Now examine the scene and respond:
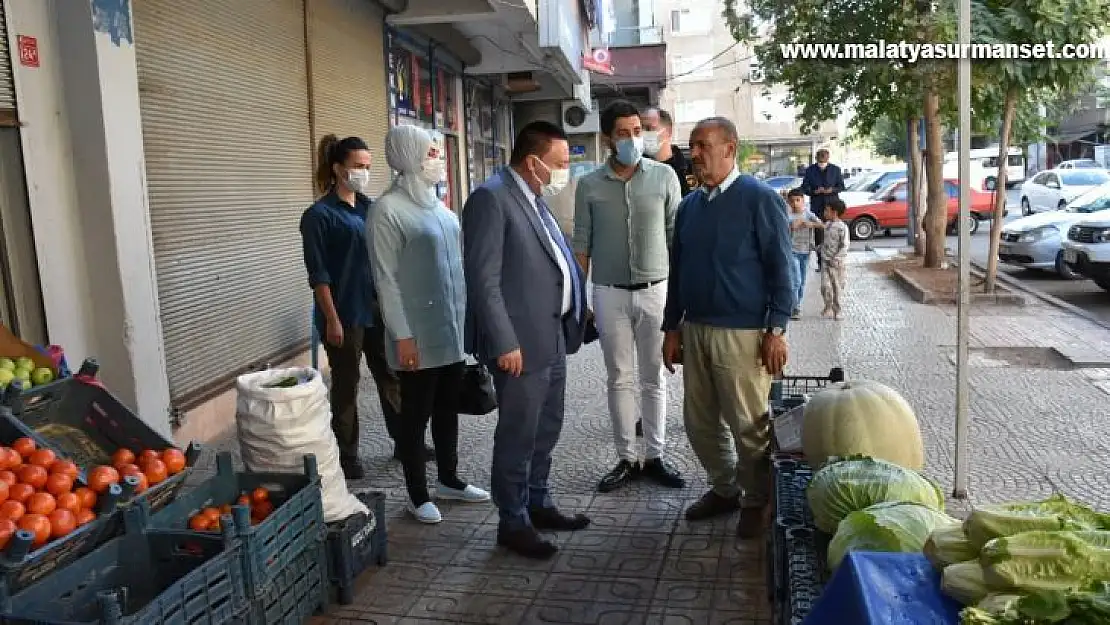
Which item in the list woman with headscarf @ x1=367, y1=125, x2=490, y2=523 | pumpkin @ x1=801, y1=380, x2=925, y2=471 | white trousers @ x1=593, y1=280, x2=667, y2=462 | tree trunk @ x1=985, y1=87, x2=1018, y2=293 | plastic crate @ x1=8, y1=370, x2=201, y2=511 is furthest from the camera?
tree trunk @ x1=985, y1=87, x2=1018, y2=293

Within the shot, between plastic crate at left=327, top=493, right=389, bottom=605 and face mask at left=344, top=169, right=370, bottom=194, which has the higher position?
face mask at left=344, top=169, right=370, bottom=194

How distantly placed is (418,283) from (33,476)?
1.85 metres

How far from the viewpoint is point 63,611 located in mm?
2707

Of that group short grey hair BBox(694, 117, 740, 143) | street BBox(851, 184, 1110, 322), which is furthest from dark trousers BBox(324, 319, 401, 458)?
street BBox(851, 184, 1110, 322)

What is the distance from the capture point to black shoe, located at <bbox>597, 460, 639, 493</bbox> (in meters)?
4.88

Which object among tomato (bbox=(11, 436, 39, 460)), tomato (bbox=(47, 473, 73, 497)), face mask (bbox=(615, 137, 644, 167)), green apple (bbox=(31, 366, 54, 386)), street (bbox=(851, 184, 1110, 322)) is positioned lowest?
street (bbox=(851, 184, 1110, 322))

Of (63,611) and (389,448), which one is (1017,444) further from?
(63,611)

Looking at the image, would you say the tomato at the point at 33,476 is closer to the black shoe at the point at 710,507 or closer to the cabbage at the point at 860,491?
the cabbage at the point at 860,491

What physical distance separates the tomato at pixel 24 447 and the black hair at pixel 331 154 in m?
2.41

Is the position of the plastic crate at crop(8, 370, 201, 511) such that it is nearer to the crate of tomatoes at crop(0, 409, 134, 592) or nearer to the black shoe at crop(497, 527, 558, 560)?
the crate of tomatoes at crop(0, 409, 134, 592)

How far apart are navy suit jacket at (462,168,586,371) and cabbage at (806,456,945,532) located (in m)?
1.51

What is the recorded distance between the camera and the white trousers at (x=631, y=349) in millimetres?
4742

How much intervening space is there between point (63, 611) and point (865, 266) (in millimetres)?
15443

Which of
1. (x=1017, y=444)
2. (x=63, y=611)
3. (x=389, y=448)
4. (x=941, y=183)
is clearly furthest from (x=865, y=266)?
(x=63, y=611)
